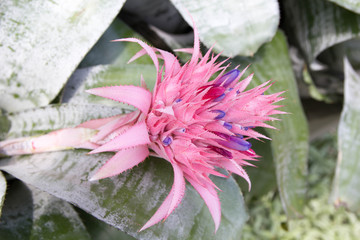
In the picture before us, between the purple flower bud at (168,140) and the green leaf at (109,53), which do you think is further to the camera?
the green leaf at (109,53)

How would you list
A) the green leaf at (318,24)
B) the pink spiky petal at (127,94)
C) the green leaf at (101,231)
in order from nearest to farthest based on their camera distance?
the pink spiky petal at (127,94)
the green leaf at (101,231)
the green leaf at (318,24)

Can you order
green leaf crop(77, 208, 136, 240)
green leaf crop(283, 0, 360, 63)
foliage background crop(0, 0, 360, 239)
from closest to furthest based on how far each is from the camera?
foliage background crop(0, 0, 360, 239), green leaf crop(77, 208, 136, 240), green leaf crop(283, 0, 360, 63)

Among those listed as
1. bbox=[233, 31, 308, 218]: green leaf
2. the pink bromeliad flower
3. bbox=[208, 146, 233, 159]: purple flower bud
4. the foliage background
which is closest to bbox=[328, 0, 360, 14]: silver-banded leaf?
the foliage background

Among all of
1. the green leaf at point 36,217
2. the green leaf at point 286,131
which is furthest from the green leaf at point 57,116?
the green leaf at point 286,131

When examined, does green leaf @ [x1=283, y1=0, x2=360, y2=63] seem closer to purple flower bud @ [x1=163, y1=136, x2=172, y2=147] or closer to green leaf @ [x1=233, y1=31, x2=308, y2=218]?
green leaf @ [x1=233, y1=31, x2=308, y2=218]

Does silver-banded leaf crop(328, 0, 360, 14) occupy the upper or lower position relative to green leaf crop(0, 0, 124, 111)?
lower

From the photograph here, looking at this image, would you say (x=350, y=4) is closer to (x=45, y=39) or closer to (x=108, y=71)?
(x=108, y=71)

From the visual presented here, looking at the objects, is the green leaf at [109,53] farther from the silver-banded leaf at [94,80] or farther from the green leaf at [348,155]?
the green leaf at [348,155]
